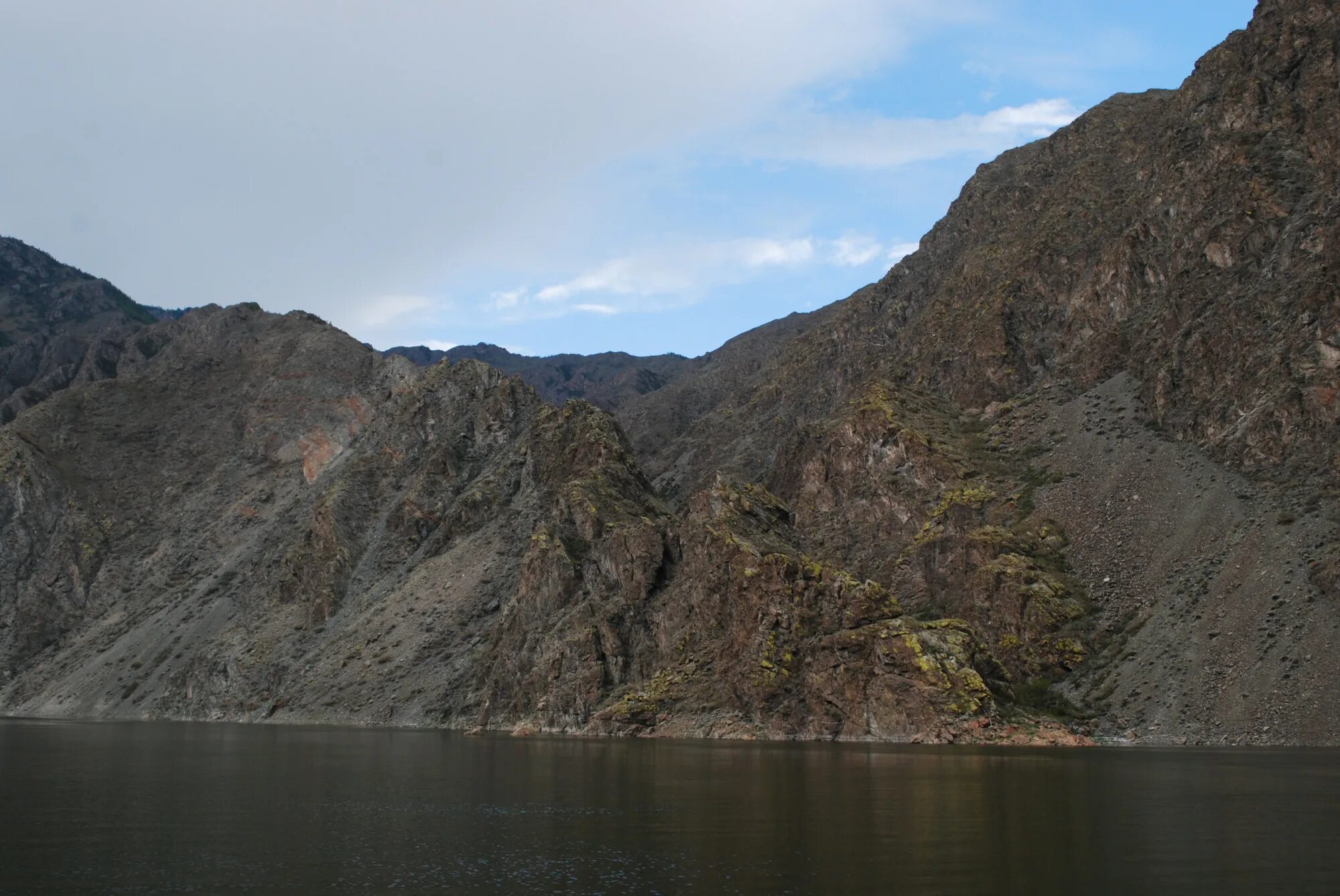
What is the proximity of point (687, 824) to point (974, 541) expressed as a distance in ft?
312

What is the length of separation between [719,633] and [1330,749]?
6061 cm

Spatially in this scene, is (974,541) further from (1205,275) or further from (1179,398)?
(1205,275)

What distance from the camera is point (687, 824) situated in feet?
154

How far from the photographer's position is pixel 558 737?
120312mm

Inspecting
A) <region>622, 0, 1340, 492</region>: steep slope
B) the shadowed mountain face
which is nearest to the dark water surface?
the shadowed mountain face

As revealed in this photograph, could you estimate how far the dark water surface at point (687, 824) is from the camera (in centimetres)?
3512

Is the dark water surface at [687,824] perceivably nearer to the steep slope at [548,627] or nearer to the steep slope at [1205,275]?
the steep slope at [548,627]

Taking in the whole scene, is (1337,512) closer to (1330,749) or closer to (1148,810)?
(1330,749)

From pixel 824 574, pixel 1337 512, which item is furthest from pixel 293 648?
pixel 1337 512

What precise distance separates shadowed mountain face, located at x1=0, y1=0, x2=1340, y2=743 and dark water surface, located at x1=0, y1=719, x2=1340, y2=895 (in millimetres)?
22142

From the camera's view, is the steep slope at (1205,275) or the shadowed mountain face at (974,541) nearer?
the shadowed mountain face at (974,541)

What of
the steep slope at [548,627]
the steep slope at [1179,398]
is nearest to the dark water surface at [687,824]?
the steep slope at [1179,398]

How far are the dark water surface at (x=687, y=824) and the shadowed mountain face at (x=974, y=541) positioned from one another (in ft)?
72.6

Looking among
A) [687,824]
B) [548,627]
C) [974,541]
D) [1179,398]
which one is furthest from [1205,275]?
[687,824]
